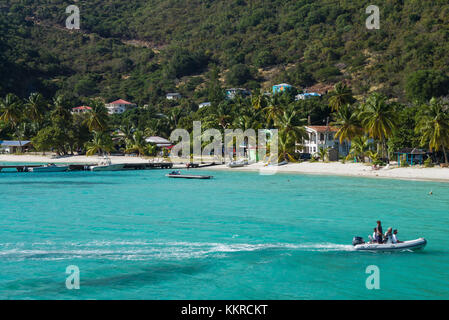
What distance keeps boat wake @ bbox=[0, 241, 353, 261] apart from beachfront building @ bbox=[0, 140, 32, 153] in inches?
3738

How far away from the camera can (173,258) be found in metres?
28.5

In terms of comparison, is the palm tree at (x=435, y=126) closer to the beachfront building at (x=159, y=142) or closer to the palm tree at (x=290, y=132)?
the palm tree at (x=290, y=132)

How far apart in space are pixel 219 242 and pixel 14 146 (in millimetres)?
104954

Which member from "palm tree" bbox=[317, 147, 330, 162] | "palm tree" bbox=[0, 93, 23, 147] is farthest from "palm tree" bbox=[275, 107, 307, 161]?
"palm tree" bbox=[0, 93, 23, 147]

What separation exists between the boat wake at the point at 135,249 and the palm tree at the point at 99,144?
76811mm

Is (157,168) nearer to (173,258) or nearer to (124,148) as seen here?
(124,148)

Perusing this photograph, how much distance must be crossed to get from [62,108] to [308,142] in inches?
2210

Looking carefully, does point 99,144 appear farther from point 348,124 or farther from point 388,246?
point 388,246

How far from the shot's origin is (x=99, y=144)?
352 feet

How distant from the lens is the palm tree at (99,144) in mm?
107438

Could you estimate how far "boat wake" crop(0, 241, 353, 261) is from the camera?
2891cm

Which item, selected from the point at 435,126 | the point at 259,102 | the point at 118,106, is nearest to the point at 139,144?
the point at 259,102
